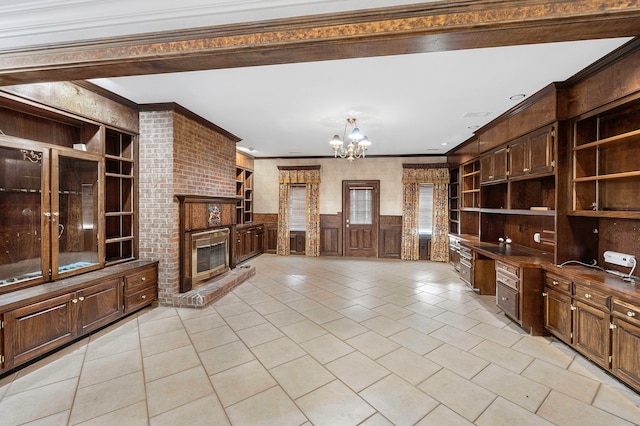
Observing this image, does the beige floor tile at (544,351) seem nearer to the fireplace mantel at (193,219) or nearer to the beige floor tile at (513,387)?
the beige floor tile at (513,387)

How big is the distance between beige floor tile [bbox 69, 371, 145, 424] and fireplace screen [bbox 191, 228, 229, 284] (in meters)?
1.96

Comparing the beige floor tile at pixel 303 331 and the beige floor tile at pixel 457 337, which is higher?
the beige floor tile at pixel 303 331

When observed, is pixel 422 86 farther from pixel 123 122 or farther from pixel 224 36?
pixel 123 122

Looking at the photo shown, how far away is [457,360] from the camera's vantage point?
2621 mm

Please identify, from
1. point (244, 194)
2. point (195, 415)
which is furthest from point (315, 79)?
point (244, 194)

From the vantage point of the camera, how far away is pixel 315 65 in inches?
107

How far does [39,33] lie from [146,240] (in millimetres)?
2672

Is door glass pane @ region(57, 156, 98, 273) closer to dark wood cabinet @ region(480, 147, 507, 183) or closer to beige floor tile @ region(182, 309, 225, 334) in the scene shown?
beige floor tile @ region(182, 309, 225, 334)

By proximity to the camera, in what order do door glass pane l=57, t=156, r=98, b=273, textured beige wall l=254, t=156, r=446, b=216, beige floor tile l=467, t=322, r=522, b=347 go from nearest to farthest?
beige floor tile l=467, t=322, r=522, b=347
door glass pane l=57, t=156, r=98, b=273
textured beige wall l=254, t=156, r=446, b=216

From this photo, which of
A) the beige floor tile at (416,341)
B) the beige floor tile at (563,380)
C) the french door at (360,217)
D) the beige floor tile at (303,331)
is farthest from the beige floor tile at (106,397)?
the french door at (360,217)

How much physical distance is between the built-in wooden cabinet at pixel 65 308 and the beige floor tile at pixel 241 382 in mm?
1736

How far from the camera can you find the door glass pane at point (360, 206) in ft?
25.3

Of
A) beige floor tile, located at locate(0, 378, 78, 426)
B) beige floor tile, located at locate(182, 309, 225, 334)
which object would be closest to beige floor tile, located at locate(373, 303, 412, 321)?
beige floor tile, located at locate(182, 309, 225, 334)

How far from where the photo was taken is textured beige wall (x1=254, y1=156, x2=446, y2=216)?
7570 mm
